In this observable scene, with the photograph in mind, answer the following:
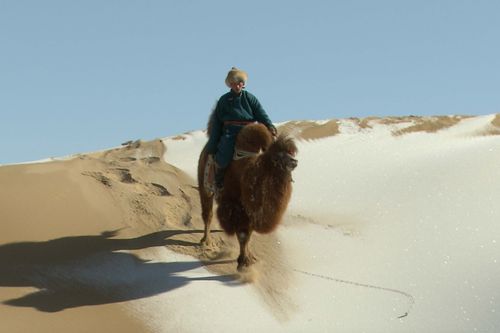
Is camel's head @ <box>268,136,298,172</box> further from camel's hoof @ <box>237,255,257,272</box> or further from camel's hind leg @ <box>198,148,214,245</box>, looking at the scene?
camel's hind leg @ <box>198,148,214,245</box>

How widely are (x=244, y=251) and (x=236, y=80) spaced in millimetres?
2320

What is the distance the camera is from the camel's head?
8.25 metres

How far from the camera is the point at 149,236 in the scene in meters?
10.1

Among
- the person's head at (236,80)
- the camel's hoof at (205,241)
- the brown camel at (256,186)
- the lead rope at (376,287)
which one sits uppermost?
the person's head at (236,80)

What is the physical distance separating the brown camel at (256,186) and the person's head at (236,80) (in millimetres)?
665

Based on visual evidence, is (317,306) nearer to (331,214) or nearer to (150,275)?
(150,275)

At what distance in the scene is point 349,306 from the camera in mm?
8773

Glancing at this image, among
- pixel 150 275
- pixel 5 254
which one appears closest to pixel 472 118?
pixel 150 275

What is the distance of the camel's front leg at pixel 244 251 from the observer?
29.6 ft

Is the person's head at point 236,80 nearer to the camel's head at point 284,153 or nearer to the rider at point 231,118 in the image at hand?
the rider at point 231,118

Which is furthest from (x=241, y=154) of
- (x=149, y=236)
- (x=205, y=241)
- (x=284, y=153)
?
(x=149, y=236)

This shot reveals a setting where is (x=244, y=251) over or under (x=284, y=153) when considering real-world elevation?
under

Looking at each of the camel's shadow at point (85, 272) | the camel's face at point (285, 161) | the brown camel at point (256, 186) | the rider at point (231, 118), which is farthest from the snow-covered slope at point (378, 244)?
the camel's face at point (285, 161)

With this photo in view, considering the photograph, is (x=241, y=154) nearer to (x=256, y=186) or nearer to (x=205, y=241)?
(x=256, y=186)
